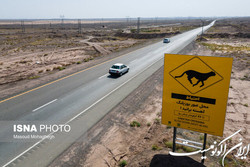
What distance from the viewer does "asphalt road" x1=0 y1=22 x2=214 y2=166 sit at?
1039cm

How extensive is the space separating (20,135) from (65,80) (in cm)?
1172

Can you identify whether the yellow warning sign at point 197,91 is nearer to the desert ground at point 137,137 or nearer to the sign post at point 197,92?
the sign post at point 197,92

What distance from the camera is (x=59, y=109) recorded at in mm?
15414

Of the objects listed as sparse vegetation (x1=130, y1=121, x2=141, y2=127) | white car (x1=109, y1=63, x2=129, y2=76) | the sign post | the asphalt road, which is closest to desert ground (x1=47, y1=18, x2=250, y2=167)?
sparse vegetation (x1=130, y1=121, x2=141, y2=127)

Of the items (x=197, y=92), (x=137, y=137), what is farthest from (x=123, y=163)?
(x=197, y=92)

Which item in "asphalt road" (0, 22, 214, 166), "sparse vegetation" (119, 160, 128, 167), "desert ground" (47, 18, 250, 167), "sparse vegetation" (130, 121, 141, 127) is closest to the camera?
"sparse vegetation" (119, 160, 128, 167)

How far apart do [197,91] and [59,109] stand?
1128 centimetres

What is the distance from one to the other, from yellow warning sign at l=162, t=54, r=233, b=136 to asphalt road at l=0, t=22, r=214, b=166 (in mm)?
6558

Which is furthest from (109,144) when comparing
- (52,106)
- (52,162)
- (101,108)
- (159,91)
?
(159,91)

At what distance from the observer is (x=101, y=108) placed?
15.7m

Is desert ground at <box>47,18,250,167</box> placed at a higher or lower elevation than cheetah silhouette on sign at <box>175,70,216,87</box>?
lower

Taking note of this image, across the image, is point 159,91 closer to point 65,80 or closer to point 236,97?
point 236,97

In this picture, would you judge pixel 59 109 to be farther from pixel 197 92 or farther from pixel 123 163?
pixel 197 92

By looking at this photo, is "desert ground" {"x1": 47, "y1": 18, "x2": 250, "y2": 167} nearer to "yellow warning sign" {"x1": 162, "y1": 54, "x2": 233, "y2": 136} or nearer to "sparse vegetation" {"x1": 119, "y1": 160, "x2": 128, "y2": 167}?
"sparse vegetation" {"x1": 119, "y1": 160, "x2": 128, "y2": 167}
